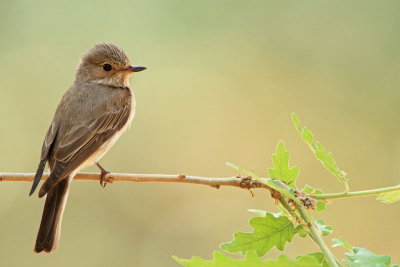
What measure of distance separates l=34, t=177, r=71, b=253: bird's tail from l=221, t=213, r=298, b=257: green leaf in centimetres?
175

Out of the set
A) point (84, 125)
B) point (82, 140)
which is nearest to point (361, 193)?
point (82, 140)

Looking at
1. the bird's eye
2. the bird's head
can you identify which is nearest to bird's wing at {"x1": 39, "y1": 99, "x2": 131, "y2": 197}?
the bird's head

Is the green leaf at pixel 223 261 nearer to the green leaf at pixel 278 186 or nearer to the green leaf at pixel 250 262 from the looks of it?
the green leaf at pixel 250 262

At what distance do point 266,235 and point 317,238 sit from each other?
0.15 m

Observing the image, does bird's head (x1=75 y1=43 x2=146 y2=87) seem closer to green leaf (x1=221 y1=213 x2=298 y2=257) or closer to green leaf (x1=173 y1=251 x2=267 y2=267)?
green leaf (x1=221 y1=213 x2=298 y2=257)

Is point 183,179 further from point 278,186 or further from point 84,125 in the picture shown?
point 84,125

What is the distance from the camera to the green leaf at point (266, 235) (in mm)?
1613

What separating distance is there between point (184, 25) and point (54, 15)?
122 cm

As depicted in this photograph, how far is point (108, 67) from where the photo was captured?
Result: 4.82m

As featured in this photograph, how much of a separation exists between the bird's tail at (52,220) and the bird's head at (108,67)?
50.3 inches

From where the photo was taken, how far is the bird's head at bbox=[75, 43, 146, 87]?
4762 mm

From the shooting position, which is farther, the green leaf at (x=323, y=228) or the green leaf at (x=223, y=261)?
the green leaf at (x=323, y=228)

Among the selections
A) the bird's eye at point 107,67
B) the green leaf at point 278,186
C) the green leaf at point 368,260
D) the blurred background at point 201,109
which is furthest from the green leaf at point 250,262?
the blurred background at point 201,109

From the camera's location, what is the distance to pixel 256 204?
594cm
